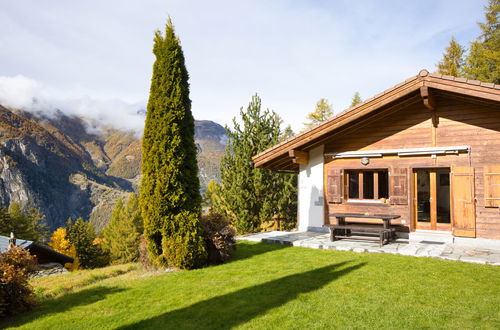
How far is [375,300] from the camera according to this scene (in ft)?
15.3

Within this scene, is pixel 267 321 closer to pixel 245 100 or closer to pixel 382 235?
pixel 382 235

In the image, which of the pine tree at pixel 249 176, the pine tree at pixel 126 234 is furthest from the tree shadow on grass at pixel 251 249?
the pine tree at pixel 126 234

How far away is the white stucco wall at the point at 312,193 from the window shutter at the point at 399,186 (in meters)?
2.24

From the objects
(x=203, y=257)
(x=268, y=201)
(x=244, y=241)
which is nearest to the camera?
(x=203, y=257)

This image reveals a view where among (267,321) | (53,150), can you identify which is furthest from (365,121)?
(53,150)

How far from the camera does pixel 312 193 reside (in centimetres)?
1146

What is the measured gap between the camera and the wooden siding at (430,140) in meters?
8.75

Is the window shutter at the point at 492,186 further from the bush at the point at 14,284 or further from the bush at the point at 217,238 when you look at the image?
the bush at the point at 14,284

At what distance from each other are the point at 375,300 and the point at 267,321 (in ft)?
5.48

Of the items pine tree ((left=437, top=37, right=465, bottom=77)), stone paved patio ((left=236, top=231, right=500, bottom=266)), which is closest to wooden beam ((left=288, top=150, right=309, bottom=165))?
stone paved patio ((left=236, top=231, right=500, bottom=266))

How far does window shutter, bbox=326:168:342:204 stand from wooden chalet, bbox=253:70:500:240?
0.11 ft

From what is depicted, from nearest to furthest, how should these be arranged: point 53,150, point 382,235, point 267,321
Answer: point 267,321 < point 382,235 < point 53,150

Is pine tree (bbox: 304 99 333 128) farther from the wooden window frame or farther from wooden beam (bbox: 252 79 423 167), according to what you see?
wooden beam (bbox: 252 79 423 167)

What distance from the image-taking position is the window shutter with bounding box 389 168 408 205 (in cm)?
988
